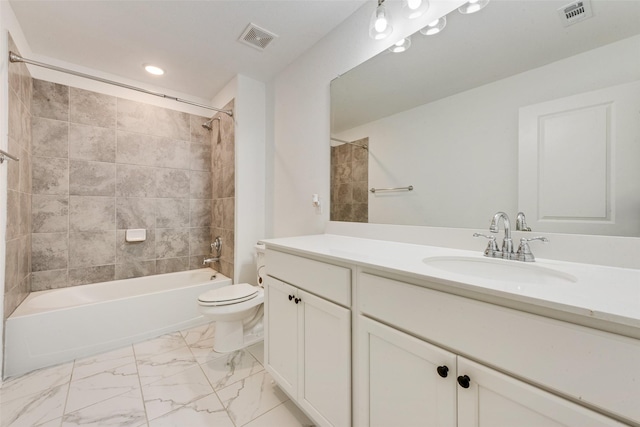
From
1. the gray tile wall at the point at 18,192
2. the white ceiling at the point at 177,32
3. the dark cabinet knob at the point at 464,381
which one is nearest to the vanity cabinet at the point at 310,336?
the dark cabinet knob at the point at 464,381

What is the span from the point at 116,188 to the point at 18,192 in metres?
0.69

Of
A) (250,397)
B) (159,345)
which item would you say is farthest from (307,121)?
(159,345)

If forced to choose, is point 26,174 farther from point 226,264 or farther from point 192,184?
point 226,264

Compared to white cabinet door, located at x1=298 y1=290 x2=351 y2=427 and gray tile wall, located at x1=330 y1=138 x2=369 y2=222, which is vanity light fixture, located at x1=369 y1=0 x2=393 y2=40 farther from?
white cabinet door, located at x1=298 y1=290 x2=351 y2=427

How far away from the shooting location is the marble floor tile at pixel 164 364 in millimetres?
1571

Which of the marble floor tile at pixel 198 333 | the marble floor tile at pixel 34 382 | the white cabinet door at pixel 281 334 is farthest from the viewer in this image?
the marble floor tile at pixel 198 333

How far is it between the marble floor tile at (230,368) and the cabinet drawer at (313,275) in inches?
29.7

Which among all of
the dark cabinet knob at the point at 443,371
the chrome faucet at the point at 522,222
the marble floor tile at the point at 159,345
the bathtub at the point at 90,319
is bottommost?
the marble floor tile at the point at 159,345

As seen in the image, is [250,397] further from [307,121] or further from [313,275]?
[307,121]

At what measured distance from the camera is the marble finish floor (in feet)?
4.05

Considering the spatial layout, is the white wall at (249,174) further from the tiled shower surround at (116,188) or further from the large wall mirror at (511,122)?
the large wall mirror at (511,122)

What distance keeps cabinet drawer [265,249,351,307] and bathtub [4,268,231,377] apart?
1357 millimetres

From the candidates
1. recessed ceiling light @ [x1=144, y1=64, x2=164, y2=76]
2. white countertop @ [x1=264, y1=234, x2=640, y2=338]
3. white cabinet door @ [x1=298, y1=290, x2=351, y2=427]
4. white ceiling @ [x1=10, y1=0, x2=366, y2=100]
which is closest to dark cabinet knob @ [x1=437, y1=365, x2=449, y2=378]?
white countertop @ [x1=264, y1=234, x2=640, y2=338]

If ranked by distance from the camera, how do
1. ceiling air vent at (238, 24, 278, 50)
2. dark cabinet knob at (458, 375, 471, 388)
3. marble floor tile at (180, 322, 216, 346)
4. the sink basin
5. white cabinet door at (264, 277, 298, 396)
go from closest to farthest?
1. dark cabinet knob at (458, 375, 471, 388)
2. the sink basin
3. white cabinet door at (264, 277, 298, 396)
4. ceiling air vent at (238, 24, 278, 50)
5. marble floor tile at (180, 322, 216, 346)
